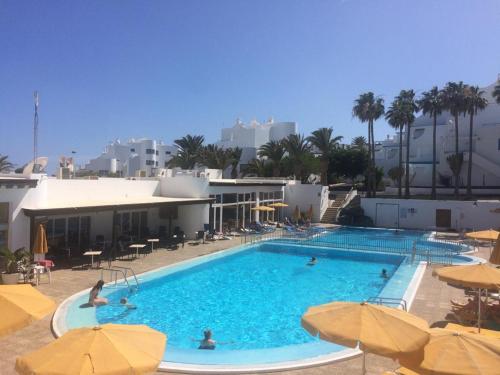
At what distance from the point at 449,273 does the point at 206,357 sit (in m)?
6.56

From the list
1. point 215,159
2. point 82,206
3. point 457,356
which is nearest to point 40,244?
point 82,206

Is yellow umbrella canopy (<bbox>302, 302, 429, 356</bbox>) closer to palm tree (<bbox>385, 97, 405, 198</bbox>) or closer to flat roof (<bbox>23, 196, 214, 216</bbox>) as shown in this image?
flat roof (<bbox>23, 196, 214, 216</bbox>)

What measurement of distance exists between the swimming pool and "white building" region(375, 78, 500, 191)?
34.3 m

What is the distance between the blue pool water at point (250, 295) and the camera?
41.4ft

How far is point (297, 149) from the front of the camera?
48312mm

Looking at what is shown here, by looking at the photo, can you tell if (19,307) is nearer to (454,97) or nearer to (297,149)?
(297,149)

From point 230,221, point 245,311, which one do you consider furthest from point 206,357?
point 230,221

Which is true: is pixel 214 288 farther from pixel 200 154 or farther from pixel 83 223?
pixel 200 154

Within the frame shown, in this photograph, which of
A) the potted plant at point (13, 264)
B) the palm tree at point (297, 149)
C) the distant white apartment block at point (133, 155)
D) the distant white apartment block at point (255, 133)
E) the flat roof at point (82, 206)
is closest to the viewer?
the potted plant at point (13, 264)

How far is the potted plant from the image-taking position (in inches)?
547

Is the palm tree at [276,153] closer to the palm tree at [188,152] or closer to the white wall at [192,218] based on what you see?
the palm tree at [188,152]

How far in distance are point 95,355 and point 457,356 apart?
4.60 meters

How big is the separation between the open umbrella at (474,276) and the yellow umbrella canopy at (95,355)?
788cm

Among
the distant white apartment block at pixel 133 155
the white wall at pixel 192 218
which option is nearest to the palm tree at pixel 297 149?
the white wall at pixel 192 218
